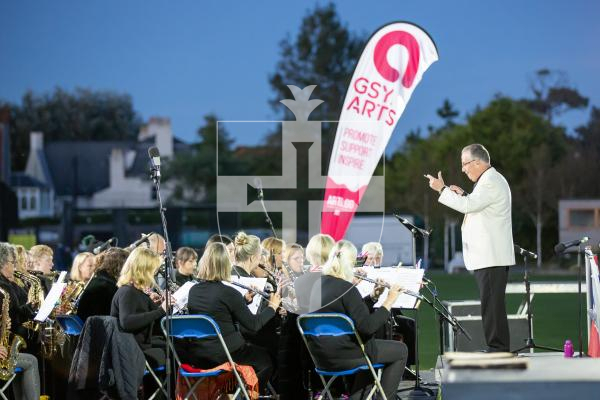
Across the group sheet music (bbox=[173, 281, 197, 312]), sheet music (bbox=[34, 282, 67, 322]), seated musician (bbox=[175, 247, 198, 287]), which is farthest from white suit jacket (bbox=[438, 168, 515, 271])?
sheet music (bbox=[34, 282, 67, 322])

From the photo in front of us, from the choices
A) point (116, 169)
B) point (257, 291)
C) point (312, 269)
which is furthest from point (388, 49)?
point (116, 169)

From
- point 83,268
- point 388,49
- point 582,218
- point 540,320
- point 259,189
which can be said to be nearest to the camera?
point 83,268

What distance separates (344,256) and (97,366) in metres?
2.30

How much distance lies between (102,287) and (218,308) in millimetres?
1302

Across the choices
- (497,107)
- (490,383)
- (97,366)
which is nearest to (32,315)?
(97,366)

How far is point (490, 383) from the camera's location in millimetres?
4781

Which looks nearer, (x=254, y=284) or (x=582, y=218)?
(x=254, y=284)

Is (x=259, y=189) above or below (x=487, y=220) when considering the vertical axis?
above

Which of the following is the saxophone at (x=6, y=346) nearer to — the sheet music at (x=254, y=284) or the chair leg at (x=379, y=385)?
the sheet music at (x=254, y=284)

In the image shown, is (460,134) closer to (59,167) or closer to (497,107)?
(497,107)

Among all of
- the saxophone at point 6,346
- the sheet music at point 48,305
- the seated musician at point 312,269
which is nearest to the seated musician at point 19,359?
the saxophone at point 6,346

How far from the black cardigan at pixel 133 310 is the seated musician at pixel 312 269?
1266 mm

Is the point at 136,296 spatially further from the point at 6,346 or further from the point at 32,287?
the point at 32,287

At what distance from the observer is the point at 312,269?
859cm
